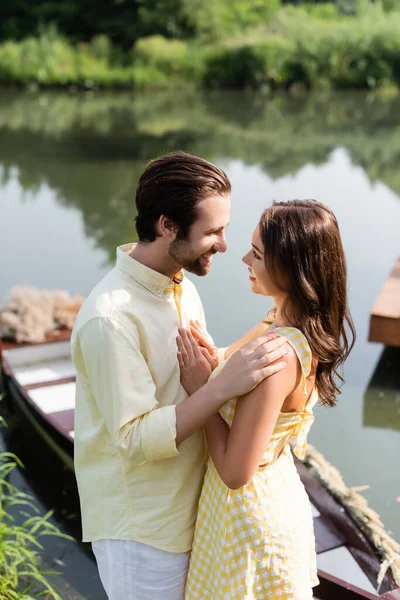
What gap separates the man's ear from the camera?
5.16 ft

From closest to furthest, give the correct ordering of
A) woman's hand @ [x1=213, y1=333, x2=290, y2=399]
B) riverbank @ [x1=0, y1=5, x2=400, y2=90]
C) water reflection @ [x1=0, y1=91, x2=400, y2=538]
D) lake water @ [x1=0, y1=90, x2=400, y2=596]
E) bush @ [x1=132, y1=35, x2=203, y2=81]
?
woman's hand @ [x1=213, y1=333, x2=290, y2=399]
lake water @ [x1=0, y1=90, x2=400, y2=596]
water reflection @ [x1=0, y1=91, x2=400, y2=538]
riverbank @ [x1=0, y1=5, x2=400, y2=90]
bush @ [x1=132, y1=35, x2=203, y2=81]

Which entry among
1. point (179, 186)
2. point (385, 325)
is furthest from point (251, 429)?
point (385, 325)

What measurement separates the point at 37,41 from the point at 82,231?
1632 cm

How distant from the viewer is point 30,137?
17.2 metres

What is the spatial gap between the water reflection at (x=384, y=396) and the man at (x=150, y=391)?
143 inches

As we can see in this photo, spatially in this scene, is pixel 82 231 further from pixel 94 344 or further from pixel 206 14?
pixel 206 14

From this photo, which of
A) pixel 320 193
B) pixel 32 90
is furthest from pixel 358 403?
pixel 32 90

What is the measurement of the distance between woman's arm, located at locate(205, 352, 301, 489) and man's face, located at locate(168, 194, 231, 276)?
27 centimetres

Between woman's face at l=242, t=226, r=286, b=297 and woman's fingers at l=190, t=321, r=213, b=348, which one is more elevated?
woman's face at l=242, t=226, r=286, b=297

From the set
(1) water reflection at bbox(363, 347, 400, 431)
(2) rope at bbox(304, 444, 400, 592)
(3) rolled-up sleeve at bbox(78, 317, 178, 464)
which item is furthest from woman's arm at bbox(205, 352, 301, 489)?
(1) water reflection at bbox(363, 347, 400, 431)

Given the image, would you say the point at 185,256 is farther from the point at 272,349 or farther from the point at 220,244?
the point at 272,349

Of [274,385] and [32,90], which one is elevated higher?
[32,90]

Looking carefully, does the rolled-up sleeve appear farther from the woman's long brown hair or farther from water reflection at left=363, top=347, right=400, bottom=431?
water reflection at left=363, top=347, right=400, bottom=431

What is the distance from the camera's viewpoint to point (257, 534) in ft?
5.16
